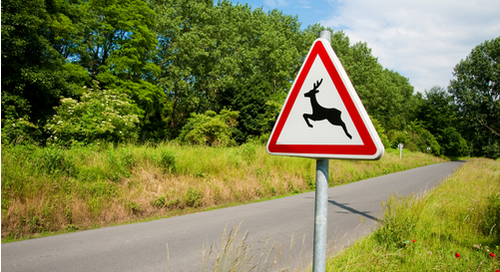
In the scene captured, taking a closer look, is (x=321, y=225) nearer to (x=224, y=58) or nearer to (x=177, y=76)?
(x=177, y=76)

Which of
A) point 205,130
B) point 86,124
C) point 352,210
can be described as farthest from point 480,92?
point 86,124

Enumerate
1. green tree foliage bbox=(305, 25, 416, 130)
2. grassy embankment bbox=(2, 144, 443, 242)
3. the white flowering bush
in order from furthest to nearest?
green tree foliage bbox=(305, 25, 416, 130)
the white flowering bush
grassy embankment bbox=(2, 144, 443, 242)

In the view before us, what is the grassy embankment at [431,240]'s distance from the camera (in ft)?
11.7

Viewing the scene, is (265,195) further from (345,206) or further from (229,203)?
(345,206)

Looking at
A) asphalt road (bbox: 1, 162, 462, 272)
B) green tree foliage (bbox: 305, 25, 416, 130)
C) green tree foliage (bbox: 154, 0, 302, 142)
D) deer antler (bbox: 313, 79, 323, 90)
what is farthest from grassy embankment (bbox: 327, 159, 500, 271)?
green tree foliage (bbox: 305, 25, 416, 130)

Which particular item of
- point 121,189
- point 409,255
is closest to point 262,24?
point 121,189

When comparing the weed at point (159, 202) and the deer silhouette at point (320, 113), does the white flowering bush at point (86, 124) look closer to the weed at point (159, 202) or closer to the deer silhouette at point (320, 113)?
the weed at point (159, 202)

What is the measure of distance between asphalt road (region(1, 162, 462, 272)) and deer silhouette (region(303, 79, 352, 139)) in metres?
1.79

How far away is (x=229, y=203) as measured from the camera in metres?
8.80

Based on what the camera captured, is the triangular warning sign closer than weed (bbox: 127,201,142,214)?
Yes

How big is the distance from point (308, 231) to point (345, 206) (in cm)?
292

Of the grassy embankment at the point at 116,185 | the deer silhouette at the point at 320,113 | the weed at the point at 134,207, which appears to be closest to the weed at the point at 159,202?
the grassy embankment at the point at 116,185

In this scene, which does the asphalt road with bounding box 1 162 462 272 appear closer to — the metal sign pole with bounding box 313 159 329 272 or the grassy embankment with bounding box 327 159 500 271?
the grassy embankment with bounding box 327 159 500 271

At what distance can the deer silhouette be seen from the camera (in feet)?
4.98
